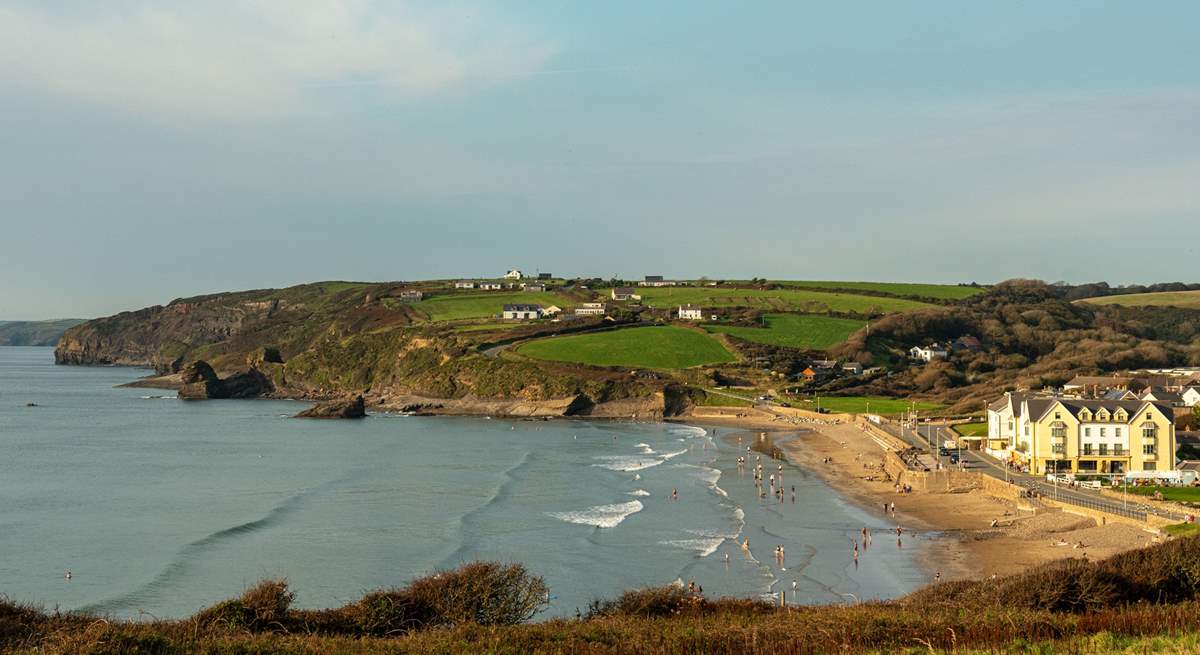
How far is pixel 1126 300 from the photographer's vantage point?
19325 centimetres

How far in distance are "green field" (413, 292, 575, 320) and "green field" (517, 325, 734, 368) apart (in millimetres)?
28847

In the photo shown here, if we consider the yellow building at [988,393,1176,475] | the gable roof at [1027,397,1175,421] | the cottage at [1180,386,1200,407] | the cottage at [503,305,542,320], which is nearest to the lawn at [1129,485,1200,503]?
the yellow building at [988,393,1176,475]

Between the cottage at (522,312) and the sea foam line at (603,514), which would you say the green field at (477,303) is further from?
the sea foam line at (603,514)

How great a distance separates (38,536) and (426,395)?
84979 mm

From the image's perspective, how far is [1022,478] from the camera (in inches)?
2254

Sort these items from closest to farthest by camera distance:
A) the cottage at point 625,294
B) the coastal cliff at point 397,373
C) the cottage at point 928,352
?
the coastal cliff at point 397,373, the cottage at point 928,352, the cottage at point 625,294

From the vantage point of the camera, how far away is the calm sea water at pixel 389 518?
37062 mm

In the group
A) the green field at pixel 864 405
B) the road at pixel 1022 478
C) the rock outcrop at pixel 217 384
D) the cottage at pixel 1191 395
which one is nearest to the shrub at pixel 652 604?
the road at pixel 1022 478

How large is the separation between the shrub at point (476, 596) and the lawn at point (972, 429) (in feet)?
202

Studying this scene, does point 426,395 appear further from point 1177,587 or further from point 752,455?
point 1177,587

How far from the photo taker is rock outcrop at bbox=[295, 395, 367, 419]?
115m

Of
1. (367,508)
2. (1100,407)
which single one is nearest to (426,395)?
(367,508)

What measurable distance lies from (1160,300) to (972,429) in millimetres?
127915

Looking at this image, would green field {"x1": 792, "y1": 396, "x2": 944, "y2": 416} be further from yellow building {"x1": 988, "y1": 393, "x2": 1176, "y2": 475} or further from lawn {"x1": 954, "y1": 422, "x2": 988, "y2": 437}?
yellow building {"x1": 988, "y1": 393, "x2": 1176, "y2": 475}
